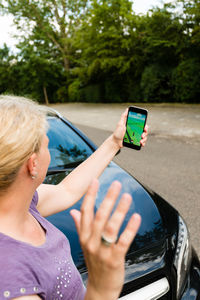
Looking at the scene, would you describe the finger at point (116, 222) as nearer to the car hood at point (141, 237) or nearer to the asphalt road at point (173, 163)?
the car hood at point (141, 237)

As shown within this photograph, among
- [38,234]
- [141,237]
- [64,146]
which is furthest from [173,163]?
[38,234]

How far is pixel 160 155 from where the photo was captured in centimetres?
548

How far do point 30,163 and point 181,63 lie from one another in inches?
521

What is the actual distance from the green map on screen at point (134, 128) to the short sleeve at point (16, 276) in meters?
1.01

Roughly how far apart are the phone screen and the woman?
75 cm

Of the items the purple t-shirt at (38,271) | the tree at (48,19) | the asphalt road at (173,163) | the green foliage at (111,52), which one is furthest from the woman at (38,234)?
the tree at (48,19)

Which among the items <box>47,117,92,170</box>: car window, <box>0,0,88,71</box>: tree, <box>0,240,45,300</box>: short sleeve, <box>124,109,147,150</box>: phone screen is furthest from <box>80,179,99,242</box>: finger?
<box>0,0,88,71</box>: tree

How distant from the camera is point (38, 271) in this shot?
0.72 m

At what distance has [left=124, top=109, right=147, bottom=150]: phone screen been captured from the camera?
5.10ft

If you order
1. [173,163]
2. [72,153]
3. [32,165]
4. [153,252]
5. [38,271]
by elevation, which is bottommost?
[173,163]

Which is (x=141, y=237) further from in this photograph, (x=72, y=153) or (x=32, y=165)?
(x=72, y=153)

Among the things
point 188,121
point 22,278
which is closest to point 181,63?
point 188,121

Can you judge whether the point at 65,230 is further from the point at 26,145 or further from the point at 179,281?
the point at 26,145

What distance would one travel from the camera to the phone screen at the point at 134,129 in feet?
5.10
